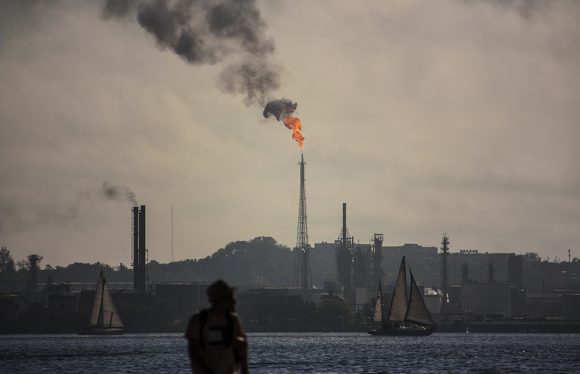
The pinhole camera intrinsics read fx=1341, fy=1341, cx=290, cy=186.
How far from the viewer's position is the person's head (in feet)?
76.4

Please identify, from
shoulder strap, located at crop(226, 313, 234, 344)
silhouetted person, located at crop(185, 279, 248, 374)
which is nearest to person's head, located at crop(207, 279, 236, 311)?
silhouetted person, located at crop(185, 279, 248, 374)

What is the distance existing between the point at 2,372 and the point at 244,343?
280 ft

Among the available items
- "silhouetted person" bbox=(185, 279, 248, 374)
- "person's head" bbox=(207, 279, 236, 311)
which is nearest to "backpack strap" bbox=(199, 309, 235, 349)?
"silhouetted person" bbox=(185, 279, 248, 374)

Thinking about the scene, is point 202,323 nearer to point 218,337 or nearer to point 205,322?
point 205,322

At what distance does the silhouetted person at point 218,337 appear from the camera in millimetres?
23344

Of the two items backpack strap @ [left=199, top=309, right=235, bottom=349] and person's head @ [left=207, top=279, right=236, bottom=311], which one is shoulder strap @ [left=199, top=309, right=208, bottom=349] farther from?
person's head @ [left=207, top=279, right=236, bottom=311]

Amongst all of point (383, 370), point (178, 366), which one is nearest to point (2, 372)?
point (178, 366)

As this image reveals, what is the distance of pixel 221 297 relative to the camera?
2330 centimetres

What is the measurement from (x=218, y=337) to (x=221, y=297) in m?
0.78

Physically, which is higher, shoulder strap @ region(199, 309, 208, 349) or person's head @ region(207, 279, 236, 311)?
person's head @ region(207, 279, 236, 311)

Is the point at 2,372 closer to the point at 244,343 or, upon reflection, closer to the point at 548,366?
the point at 548,366

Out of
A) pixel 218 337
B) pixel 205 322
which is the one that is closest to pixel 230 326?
pixel 218 337

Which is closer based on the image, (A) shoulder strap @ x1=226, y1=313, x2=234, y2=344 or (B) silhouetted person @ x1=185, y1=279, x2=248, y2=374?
(B) silhouetted person @ x1=185, y1=279, x2=248, y2=374

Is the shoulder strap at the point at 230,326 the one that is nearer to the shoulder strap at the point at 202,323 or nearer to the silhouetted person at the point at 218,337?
the silhouetted person at the point at 218,337
